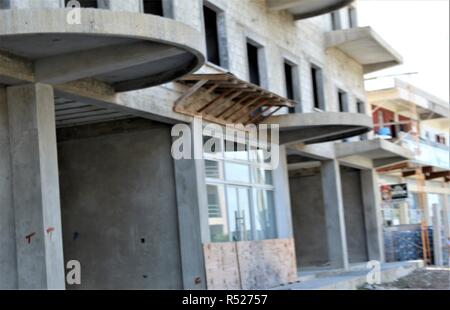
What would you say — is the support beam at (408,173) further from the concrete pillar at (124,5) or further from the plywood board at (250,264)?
the concrete pillar at (124,5)

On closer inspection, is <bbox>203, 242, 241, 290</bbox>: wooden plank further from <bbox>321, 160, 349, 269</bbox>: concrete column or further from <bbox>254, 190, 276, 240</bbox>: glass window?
<bbox>321, 160, 349, 269</bbox>: concrete column

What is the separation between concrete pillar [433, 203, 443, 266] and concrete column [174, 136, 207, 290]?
670 inches

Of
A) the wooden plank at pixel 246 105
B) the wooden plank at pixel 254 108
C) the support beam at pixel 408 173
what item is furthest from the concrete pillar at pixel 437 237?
the wooden plank at pixel 246 105

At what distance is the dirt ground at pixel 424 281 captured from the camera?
22.3 metres

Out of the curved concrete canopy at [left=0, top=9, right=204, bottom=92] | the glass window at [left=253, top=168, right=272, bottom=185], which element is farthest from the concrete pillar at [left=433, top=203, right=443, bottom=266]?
the curved concrete canopy at [left=0, top=9, right=204, bottom=92]

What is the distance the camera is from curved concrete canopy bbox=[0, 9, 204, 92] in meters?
10.1

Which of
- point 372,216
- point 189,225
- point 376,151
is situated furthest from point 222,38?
point 372,216

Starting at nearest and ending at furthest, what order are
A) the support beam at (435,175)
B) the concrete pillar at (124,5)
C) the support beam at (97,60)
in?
the support beam at (97,60) → the concrete pillar at (124,5) → the support beam at (435,175)

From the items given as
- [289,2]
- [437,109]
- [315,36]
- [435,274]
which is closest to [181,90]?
[289,2]

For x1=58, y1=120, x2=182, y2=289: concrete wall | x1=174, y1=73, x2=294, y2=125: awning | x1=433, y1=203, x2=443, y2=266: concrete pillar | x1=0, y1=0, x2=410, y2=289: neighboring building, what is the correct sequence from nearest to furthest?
x1=0, y1=0, x2=410, y2=289: neighboring building → x1=174, y1=73, x2=294, y2=125: awning → x1=58, y1=120, x2=182, y2=289: concrete wall → x1=433, y1=203, x2=443, y2=266: concrete pillar

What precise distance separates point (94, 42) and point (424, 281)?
16.0m

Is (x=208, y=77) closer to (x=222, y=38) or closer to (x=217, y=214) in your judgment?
(x=222, y=38)

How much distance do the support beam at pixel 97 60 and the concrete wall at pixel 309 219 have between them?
Answer: 64.5 ft
